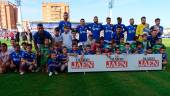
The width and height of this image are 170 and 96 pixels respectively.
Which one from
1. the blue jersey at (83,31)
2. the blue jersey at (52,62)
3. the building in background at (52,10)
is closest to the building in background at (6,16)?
the building in background at (52,10)

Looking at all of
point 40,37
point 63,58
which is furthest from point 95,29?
point 63,58

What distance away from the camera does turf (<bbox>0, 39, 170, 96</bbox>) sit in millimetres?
7238

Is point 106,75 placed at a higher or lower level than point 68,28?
lower

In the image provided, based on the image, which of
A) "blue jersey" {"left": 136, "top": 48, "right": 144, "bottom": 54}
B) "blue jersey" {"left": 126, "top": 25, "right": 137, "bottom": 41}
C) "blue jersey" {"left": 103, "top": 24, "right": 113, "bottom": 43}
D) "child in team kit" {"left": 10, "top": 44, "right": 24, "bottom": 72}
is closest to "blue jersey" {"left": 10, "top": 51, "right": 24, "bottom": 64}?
"child in team kit" {"left": 10, "top": 44, "right": 24, "bottom": 72}

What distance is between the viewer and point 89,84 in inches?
325

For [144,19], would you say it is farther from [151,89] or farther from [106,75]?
[151,89]

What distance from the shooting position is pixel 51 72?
32.4ft

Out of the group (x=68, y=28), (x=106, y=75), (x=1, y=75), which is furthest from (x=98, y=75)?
(x=1, y=75)

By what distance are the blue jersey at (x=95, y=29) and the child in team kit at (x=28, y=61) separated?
279 cm

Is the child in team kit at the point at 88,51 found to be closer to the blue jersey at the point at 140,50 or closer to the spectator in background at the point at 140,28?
the blue jersey at the point at 140,50

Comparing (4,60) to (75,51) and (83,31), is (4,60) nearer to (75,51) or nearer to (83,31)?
(75,51)

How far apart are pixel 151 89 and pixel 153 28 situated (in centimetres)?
475

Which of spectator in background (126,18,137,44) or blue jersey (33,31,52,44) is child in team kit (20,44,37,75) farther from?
spectator in background (126,18,137,44)

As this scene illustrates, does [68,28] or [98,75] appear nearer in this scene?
[98,75]
